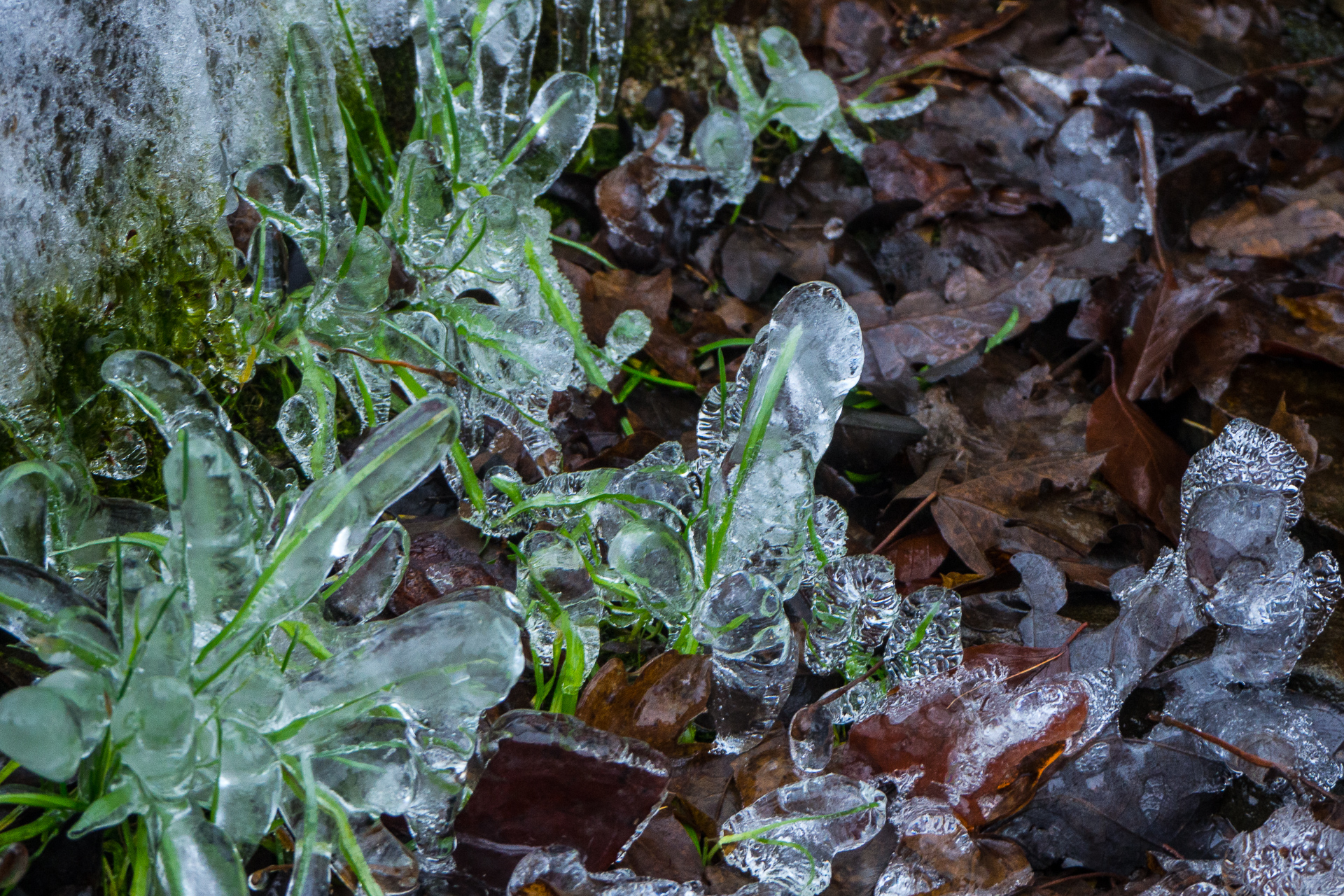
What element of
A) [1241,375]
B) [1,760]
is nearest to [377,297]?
[1,760]

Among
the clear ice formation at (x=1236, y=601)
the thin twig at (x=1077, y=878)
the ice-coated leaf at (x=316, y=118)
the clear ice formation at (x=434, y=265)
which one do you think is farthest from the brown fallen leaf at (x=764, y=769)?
the ice-coated leaf at (x=316, y=118)

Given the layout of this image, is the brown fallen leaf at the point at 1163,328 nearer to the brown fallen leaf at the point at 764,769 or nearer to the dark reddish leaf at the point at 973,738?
the dark reddish leaf at the point at 973,738

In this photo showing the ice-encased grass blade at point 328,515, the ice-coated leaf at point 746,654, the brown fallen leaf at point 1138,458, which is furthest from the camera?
the brown fallen leaf at point 1138,458

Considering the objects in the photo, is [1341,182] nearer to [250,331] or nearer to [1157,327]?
[1157,327]

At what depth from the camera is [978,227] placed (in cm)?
222

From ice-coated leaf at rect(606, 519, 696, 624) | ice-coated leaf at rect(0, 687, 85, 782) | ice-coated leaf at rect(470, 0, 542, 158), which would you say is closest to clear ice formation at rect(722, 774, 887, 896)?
ice-coated leaf at rect(606, 519, 696, 624)

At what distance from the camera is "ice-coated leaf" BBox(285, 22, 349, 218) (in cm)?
152

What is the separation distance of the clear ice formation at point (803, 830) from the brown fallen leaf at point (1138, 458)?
0.77m

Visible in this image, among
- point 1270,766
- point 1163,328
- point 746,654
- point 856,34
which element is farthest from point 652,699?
point 856,34

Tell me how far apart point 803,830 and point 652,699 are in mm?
261

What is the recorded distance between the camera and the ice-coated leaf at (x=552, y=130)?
1.75 metres

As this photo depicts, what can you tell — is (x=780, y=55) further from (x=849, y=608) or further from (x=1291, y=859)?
(x=1291, y=859)

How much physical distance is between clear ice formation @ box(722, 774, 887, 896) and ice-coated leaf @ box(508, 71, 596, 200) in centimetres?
105

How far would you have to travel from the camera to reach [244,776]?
107 centimetres
